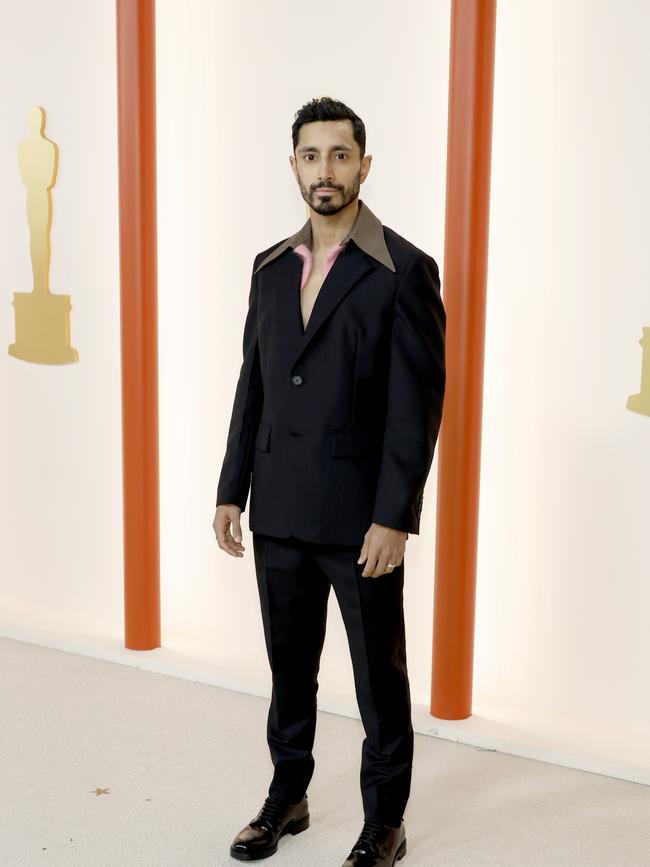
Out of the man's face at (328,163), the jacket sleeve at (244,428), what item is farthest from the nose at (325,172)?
the jacket sleeve at (244,428)

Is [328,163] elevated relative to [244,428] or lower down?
elevated

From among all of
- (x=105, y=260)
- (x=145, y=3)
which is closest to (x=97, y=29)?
(x=145, y=3)

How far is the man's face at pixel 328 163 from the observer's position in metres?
1.96

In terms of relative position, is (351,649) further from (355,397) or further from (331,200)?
(331,200)

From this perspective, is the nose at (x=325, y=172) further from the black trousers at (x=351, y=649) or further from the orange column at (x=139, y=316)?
the orange column at (x=139, y=316)

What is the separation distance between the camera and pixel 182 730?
2.75 meters

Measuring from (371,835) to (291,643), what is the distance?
0.42 m

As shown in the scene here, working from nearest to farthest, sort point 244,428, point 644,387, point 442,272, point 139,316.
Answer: point 244,428 < point 644,387 < point 442,272 < point 139,316

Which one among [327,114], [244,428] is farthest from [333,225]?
[244,428]

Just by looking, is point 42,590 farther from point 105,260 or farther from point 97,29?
point 97,29

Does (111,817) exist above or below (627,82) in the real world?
below

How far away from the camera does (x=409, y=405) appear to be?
6.33 ft

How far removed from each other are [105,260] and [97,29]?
2.36 ft

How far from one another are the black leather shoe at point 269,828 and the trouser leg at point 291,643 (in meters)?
0.03
